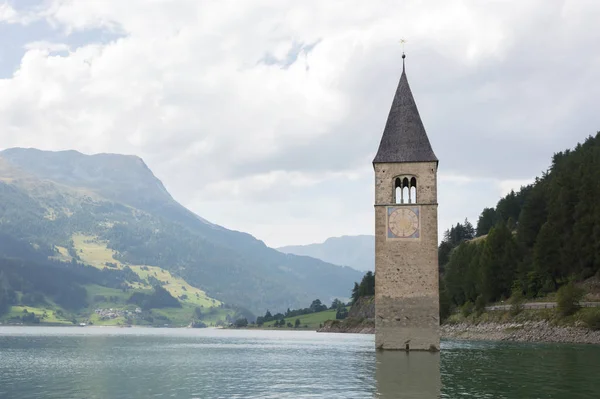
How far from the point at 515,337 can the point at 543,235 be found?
1682cm

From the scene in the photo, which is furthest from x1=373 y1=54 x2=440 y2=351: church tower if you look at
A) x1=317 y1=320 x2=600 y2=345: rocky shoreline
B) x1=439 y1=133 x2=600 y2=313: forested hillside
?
x1=439 y1=133 x2=600 y2=313: forested hillside

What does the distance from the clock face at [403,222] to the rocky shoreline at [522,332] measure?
2346 centimetres

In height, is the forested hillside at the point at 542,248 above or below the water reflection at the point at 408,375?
above

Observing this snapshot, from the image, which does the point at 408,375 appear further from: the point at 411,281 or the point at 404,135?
the point at 404,135

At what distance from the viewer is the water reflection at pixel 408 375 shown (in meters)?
30.8

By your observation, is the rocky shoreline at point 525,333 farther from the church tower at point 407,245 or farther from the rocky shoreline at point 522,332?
the church tower at point 407,245

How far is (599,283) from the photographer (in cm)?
7931

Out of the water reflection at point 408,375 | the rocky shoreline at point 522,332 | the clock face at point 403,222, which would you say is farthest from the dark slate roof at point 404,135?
the rocky shoreline at point 522,332

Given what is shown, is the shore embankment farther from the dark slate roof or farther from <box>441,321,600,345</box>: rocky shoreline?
the dark slate roof

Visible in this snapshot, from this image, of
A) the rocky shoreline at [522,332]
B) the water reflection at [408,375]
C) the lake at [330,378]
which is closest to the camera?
the water reflection at [408,375]

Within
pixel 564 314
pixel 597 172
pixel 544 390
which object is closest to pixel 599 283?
pixel 564 314

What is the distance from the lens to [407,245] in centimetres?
5606

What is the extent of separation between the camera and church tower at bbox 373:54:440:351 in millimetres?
54906

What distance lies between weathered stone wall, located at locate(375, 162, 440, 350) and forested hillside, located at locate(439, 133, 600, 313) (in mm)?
31682
